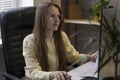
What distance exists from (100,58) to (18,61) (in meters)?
1.07

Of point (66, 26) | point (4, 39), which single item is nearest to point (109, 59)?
point (4, 39)

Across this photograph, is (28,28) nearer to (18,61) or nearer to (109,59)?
(18,61)

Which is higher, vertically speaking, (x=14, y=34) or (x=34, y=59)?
(x=14, y=34)

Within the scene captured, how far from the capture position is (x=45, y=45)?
6.32 feet

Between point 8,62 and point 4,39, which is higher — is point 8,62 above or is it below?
below

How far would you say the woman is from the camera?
Answer: 72.3 inches

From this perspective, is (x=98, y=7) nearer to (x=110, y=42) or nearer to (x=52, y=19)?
(x=52, y=19)

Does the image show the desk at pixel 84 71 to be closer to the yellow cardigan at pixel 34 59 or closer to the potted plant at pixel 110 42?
the yellow cardigan at pixel 34 59

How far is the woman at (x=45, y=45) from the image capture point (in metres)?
1.84

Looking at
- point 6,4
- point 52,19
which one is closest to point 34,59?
point 52,19

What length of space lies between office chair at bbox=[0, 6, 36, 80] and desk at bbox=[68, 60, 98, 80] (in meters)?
0.50

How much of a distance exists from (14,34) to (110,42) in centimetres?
112

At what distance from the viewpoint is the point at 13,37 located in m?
2.09

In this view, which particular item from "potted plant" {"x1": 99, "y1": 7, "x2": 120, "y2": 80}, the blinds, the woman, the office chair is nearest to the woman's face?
the woman
